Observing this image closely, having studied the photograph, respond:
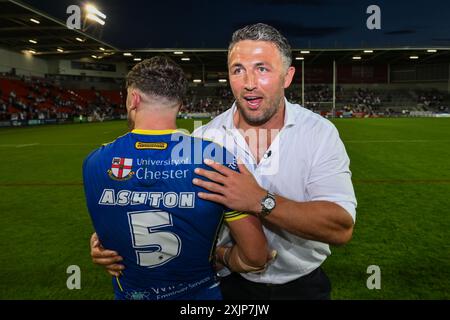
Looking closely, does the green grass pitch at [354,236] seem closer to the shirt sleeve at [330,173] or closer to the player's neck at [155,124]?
the shirt sleeve at [330,173]

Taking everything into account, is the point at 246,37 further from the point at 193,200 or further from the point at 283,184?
the point at 193,200

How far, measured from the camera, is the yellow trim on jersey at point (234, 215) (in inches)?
70.9

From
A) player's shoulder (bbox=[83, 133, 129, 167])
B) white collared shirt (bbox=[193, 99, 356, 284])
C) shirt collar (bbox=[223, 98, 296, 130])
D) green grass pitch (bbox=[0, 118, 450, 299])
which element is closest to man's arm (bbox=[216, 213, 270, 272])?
white collared shirt (bbox=[193, 99, 356, 284])

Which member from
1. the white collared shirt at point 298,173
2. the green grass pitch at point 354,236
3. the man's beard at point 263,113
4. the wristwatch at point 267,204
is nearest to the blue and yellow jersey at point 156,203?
the wristwatch at point 267,204

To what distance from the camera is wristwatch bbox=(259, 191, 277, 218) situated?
1791mm

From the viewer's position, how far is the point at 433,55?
5156 cm

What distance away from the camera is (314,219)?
189 centimetres

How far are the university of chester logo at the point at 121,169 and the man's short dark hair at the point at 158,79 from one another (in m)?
0.37

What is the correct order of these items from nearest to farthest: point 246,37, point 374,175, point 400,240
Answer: point 246,37 → point 400,240 → point 374,175

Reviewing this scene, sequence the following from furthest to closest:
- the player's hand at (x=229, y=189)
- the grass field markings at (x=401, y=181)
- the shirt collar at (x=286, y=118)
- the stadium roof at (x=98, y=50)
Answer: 1. the stadium roof at (x=98, y=50)
2. the grass field markings at (x=401, y=181)
3. the shirt collar at (x=286, y=118)
4. the player's hand at (x=229, y=189)

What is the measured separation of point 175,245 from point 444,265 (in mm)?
3896

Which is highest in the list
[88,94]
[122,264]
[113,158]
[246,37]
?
[88,94]

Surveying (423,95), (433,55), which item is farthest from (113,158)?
(423,95)

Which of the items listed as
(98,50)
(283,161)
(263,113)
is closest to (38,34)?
(98,50)
